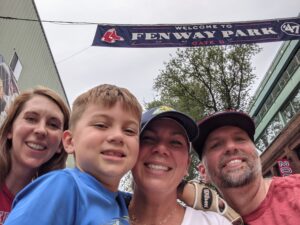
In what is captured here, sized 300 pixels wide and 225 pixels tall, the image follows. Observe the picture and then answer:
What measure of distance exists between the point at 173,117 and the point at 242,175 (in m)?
0.93

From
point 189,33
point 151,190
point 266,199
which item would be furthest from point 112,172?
point 189,33

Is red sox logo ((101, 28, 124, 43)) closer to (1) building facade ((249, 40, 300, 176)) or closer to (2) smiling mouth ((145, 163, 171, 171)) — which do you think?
(2) smiling mouth ((145, 163, 171, 171))

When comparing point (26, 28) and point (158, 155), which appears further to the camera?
point (26, 28)

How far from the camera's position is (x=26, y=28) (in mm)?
10141

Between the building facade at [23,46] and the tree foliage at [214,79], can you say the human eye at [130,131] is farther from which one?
the tree foliage at [214,79]

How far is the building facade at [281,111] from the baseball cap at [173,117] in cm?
1569

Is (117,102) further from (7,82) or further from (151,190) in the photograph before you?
(7,82)

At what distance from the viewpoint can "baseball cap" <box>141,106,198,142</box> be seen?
81.2 inches

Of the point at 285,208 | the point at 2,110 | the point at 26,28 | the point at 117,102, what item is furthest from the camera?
the point at 26,28

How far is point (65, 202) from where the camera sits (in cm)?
139

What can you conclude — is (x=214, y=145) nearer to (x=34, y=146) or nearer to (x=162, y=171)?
(x=162, y=171)

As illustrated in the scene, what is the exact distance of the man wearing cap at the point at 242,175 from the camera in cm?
237

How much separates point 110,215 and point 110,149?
0.37 m

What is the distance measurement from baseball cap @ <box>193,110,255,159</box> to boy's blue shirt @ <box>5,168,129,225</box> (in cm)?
138
